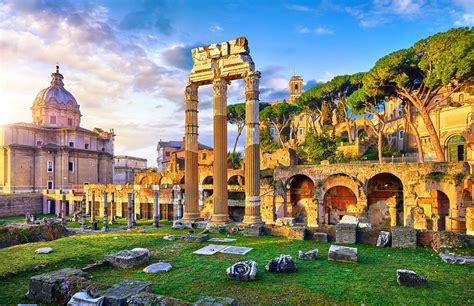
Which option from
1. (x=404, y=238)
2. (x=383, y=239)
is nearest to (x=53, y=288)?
(x=383, y=239)

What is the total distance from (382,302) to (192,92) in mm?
10875

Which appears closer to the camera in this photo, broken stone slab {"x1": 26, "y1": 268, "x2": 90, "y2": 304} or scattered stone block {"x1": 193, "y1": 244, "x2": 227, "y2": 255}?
broken stone slab {"x1": 26, "y1": 268, "x2": 90, "y2": 304}

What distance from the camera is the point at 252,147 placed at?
12.2 m

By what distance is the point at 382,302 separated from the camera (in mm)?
4645

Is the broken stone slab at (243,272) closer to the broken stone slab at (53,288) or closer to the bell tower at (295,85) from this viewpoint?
the broken stone slab at (53,288)

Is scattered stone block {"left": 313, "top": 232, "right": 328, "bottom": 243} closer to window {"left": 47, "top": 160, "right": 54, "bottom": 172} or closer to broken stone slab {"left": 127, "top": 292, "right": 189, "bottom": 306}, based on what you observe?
broken stone slab {"left": 127, "top": 292, "right": 189, "bottom": 306}

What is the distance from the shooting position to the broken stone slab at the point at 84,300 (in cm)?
443

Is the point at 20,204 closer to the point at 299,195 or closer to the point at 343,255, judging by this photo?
the point at 299,195

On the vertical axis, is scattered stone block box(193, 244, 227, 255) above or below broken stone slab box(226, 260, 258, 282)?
below

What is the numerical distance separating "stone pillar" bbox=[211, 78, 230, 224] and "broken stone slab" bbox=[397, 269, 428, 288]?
806 cm

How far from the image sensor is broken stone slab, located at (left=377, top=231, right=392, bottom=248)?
27.5 ft

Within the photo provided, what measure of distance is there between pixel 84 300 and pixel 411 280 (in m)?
5.06

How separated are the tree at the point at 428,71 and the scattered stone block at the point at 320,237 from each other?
618 inches

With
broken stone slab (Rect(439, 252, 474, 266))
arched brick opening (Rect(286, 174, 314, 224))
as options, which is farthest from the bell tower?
broken stone slab (Rect(439, 252, 474, 266))
